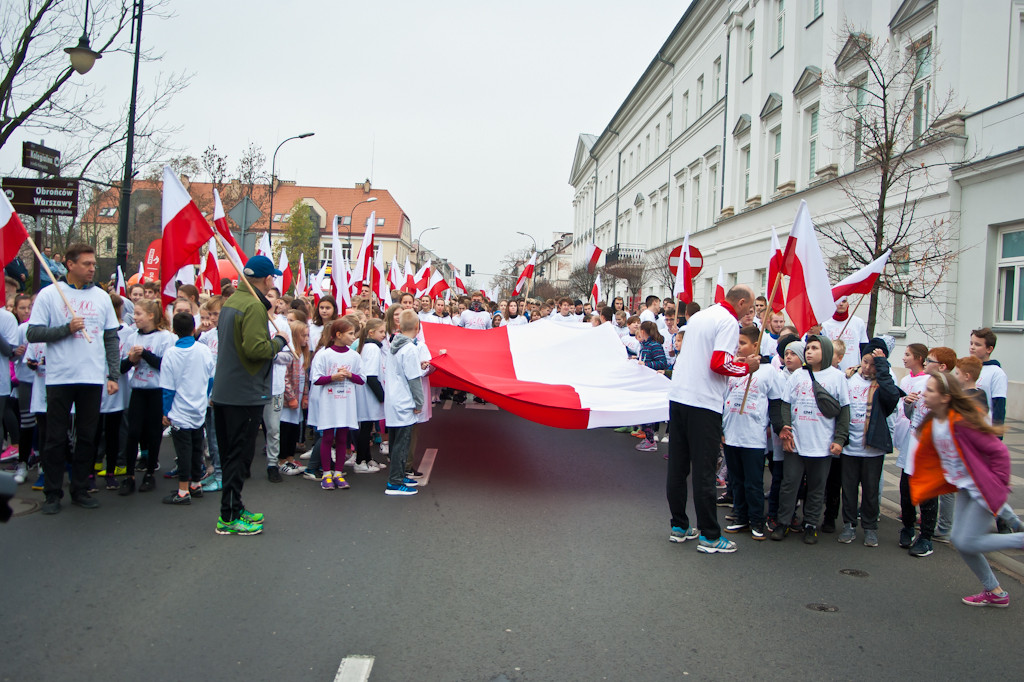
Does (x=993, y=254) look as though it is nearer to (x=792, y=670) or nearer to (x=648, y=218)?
(x=792, y=670)

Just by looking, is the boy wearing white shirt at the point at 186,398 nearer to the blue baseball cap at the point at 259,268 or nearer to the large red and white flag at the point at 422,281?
the blue baseball cap at the point at 259,268

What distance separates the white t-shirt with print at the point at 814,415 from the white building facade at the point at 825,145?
7795 millimetres

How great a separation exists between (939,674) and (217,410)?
493 cm

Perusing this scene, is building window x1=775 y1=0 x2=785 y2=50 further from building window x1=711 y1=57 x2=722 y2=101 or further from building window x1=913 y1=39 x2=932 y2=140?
building window x1=913 y1=39 x2=932 y2=140

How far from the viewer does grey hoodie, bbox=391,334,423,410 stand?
7.50 m

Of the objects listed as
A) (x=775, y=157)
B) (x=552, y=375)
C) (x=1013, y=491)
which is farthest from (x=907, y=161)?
(x=552, y=375)

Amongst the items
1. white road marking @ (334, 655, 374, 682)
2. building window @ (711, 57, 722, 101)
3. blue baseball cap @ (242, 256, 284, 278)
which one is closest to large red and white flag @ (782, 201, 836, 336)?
blue baseball cap @ (242, 256, 284, 278)

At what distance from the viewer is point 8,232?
21.1 ft

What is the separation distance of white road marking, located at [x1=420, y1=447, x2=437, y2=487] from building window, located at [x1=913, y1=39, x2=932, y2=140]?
1236 centimetres

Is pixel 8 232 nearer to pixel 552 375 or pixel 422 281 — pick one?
pixel 552 375

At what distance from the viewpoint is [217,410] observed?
227 inches

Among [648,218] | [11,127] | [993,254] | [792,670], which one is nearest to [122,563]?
[792,670]

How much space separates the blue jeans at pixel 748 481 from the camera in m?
6.34

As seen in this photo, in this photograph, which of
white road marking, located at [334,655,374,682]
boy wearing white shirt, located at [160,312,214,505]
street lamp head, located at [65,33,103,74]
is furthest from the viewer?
street lamp head, located at [65,33,103,74]
